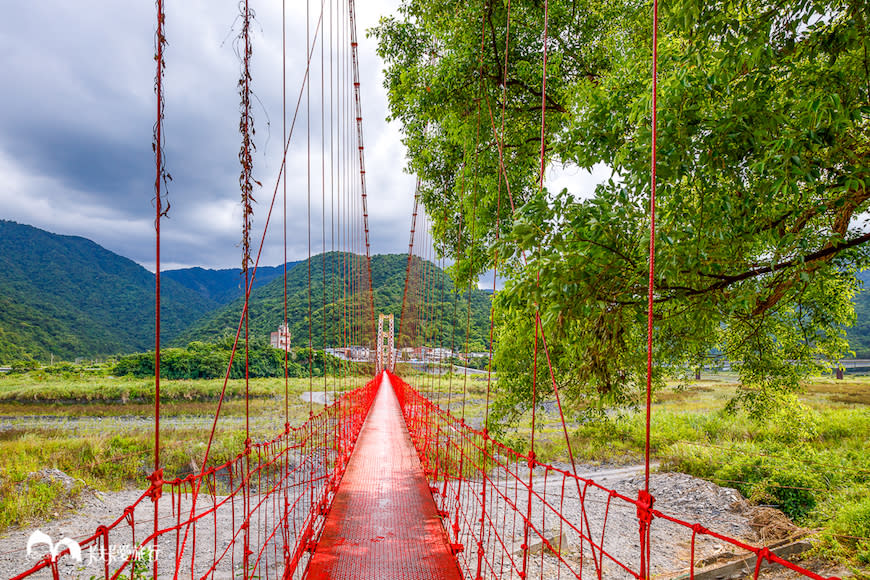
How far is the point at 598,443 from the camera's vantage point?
549cm

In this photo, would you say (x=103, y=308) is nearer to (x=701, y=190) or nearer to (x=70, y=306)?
(x=70, y=306)

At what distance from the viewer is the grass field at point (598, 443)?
603cm

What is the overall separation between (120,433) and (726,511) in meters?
14.2

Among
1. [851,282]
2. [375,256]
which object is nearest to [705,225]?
[851,282]

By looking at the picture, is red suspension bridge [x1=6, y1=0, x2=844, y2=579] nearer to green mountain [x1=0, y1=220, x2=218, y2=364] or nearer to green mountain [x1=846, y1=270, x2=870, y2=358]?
green mountain [x1=846, y1=270, x2=870, y2=358]

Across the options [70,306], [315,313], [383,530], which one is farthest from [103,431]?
[70,306]

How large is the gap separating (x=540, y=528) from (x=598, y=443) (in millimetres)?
2163

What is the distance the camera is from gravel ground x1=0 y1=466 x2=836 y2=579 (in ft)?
15.9

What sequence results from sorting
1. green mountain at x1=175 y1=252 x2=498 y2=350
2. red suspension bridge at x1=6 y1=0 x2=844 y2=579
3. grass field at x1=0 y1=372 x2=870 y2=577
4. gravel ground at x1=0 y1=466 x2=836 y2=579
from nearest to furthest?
1. red suspension bridge at x1=6 y1=0 x2=844 y2=579
2. gravel ground at x1=0 y1=466 x2=836 y2=579
3. grass field at x1=0 y1=372 x2=870 y2=577
4. green mountain at x1=175 y1=252 x2=498 y2=350

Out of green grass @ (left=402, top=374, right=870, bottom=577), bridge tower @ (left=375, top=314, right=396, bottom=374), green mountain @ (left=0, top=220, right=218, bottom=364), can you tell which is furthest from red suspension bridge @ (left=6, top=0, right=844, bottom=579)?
bridge tower @ (left=375, top=314, right=396, bottom=374)

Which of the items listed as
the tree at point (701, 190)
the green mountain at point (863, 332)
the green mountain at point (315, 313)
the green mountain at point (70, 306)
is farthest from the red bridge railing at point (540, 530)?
the green mountain at point (70, 306)

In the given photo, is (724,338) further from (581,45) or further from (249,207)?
(249,207)

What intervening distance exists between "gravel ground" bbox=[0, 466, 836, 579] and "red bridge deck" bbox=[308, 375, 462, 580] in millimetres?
428

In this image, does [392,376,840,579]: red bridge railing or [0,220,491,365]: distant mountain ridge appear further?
[0,220,491,365]: distant mountain ridge
